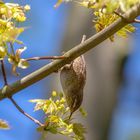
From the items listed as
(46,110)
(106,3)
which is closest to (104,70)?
(46,110)

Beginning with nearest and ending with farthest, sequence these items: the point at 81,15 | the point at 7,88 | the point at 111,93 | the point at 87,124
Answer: the point at 7,88
the point at 87,124
the point at 111,93
the point at 81,15

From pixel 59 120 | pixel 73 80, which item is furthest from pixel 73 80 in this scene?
pixel 59 120

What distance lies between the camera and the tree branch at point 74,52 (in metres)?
1.00

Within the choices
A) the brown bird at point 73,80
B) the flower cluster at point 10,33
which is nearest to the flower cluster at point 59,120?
the brown bird at point 73,80

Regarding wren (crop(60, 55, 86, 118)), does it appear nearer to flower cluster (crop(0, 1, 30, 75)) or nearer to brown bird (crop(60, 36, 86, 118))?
Result: brown bird (crop(60, 36, 86, 118))

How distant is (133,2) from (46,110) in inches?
16.1

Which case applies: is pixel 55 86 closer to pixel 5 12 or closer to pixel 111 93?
pixel 111 93

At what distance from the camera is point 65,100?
121cm

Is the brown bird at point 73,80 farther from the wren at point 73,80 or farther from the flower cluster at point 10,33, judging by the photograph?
the flower cluster at point 10,33

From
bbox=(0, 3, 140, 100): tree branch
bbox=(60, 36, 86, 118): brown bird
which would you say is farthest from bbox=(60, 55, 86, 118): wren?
bbox=(0, 3, 140, 100): tree branch

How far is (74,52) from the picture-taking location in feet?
3.39

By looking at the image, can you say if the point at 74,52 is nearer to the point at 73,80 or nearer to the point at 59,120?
the point at 73,80

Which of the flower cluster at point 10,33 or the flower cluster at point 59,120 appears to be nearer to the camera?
the flower cluster at point 10,33

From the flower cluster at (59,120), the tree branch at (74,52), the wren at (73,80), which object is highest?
the tree branch at (74,52)
